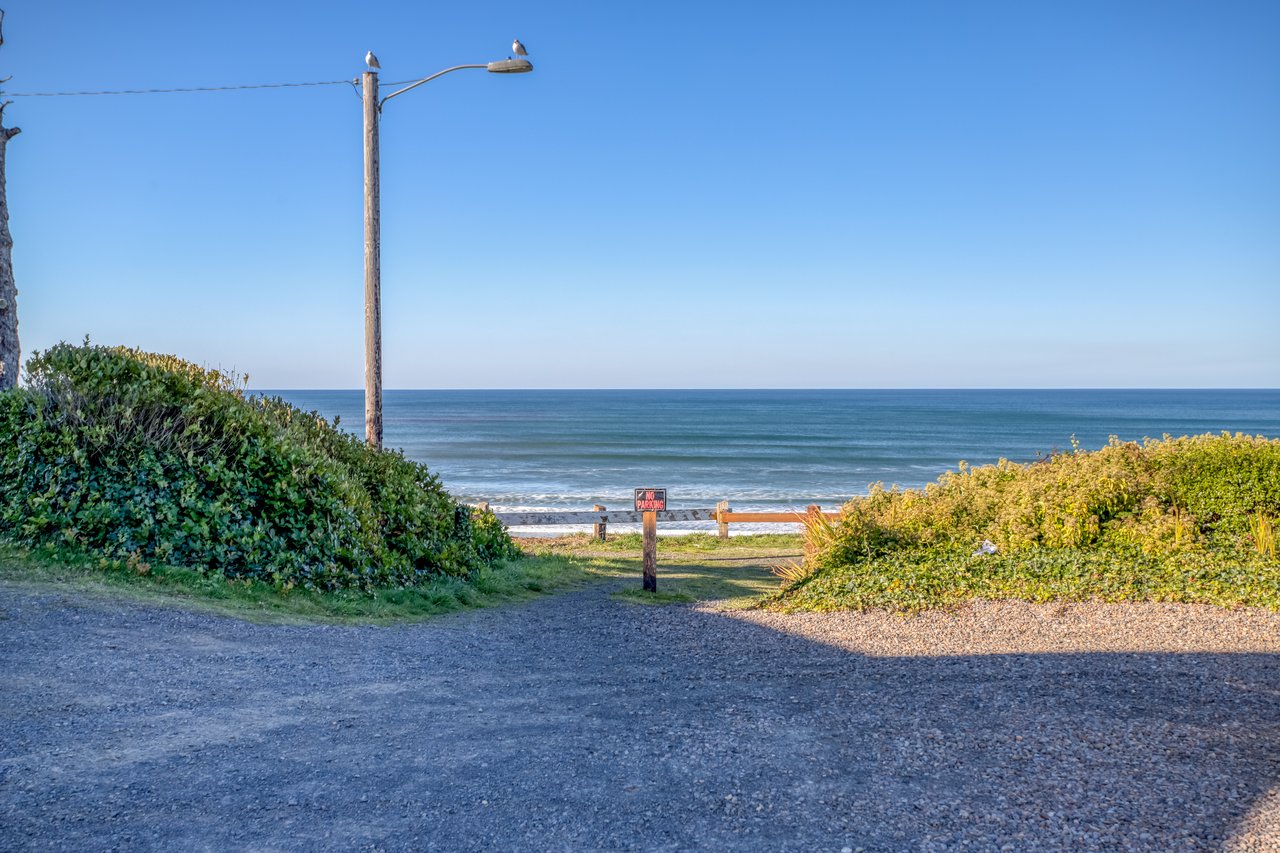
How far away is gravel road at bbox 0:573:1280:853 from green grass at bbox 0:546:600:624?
31cm

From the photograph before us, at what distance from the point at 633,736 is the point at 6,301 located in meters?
9.06

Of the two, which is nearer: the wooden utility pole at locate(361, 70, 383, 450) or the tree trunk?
the tree trunk

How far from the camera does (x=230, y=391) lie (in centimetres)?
1033

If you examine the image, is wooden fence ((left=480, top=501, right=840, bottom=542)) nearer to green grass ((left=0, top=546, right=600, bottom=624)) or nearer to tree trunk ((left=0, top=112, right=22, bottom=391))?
green grass ((left=0, top=546, right=600, bottom=624))

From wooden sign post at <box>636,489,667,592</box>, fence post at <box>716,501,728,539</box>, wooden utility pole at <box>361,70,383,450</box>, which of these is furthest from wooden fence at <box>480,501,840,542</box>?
wooden utility pole at <box>361,70,383,450</box>

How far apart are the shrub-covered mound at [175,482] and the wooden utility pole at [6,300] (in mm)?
804

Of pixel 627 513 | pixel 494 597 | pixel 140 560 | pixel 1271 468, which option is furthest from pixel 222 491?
pixel 1271 468

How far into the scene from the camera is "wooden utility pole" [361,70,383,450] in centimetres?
1048

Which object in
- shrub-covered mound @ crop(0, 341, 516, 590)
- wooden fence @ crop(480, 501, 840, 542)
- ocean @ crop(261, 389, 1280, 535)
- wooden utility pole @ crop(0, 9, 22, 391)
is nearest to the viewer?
shrub-covered mound @ crop(0, 341, 516, 590)

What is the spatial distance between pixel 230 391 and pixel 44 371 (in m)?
1.82

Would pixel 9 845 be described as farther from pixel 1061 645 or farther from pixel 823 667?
pixel 1061 645

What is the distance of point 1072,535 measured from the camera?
987 centimetres

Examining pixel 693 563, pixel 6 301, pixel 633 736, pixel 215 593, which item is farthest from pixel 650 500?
pixel 6 301

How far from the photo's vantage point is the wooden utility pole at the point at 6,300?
972 cm
